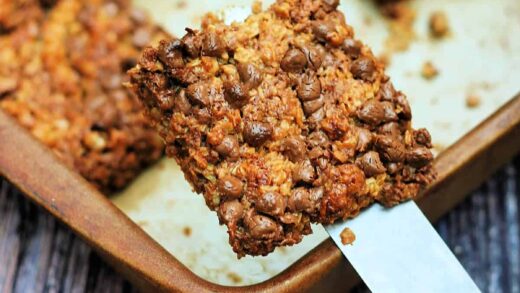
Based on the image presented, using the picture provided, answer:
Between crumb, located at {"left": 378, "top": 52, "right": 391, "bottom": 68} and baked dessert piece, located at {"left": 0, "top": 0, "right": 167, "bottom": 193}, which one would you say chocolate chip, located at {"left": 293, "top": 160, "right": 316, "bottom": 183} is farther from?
crumb, located at {"left": 378, "top": 52, "right": 391, "bottom": 68}

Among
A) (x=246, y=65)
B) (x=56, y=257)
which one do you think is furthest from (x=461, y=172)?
(x=56, y=257)

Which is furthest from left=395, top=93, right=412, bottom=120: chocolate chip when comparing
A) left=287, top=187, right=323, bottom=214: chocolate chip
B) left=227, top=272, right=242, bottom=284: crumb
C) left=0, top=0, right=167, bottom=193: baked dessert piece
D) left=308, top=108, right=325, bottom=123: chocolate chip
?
left=0, top=0, right=167, bottom=193: baked dessert piece

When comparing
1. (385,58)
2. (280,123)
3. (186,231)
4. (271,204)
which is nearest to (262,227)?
(271,204)

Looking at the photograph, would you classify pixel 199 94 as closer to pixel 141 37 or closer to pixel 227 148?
pixel 227 148

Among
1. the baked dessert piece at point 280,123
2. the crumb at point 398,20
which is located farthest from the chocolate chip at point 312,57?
the crumb at point 398,20

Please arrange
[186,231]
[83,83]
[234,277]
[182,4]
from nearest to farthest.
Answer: [234,277] < [186,231] < [83,83] < [182,4]

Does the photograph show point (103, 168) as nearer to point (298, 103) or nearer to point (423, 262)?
point (298, 103)

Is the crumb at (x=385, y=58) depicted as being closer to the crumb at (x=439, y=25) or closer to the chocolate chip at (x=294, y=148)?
the crumb at (x=439, y=25)
